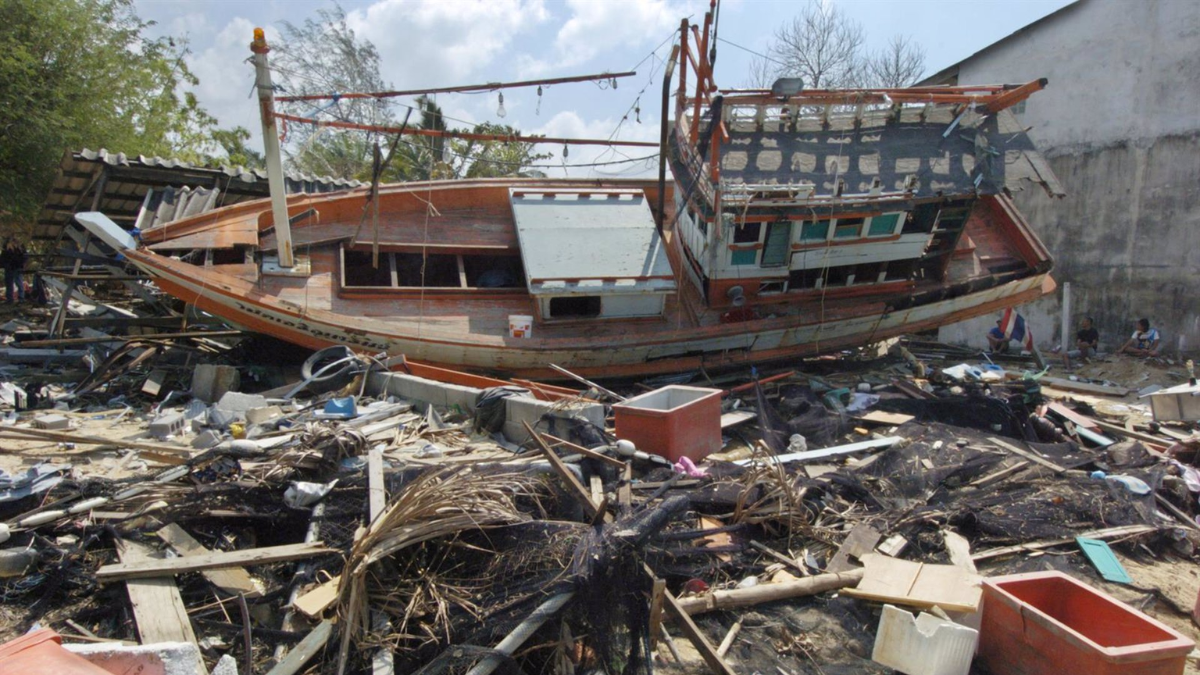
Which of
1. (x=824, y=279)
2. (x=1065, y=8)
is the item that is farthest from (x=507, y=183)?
(x=1065, y=8)

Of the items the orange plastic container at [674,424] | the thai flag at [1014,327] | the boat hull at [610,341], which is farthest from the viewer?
the thai flag at [1014,327]

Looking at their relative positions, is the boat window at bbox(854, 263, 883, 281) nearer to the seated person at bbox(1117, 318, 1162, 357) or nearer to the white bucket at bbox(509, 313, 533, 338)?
the white bucket at bbox(509, 313, 533, 338)

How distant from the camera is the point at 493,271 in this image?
11039mm

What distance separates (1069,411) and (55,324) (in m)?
14.0

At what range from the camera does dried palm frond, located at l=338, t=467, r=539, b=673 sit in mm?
3445

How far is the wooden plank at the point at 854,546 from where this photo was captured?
14.8 feet

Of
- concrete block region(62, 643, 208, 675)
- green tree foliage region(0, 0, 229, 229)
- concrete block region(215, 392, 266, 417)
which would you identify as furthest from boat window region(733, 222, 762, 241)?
green tree foliage region(0, 0, 229, 229)

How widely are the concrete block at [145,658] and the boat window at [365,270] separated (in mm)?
8124

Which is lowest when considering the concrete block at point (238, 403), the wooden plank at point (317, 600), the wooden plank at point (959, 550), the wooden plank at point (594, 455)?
the wooden plank at point (959, 550)

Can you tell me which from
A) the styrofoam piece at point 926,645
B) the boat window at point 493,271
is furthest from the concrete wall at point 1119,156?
the styrofoam piece at point 926,645

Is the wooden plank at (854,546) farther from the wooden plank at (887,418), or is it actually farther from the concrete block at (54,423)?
the concrete block at (54,423)

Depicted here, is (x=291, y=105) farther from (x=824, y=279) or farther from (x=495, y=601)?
(x=495, y=601)

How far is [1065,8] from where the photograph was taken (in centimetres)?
1504

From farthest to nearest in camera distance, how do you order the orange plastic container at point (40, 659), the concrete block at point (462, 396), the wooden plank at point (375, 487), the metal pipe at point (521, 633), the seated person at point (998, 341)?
1. the seated person at point (998, 341)
2. the concrete block at point (462, 396)
3. the wooden plank at point (375, 487)
4. the metal pipe at point (521, 633)
5. the orange plastic container at point (40, 659)
